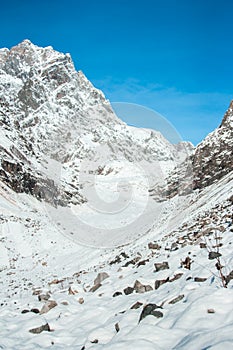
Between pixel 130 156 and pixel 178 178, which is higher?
pixel 130 156

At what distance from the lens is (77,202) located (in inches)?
2424

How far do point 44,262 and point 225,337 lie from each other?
733 inches

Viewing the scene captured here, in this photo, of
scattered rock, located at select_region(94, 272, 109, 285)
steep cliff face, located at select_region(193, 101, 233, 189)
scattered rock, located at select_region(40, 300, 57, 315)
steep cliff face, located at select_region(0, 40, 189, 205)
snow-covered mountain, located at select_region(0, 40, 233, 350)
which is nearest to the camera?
snow-covered mountain, located at select_region(0, 40, 233, 350)

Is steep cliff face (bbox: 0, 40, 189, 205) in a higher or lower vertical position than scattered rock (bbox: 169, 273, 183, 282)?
higher

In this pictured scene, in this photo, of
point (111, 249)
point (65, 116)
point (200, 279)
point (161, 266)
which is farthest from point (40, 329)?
point (65, 116)

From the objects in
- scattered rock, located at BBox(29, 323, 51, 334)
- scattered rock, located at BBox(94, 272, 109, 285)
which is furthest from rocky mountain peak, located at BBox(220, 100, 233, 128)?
scattered rock, located at BBox(29, 323, 51, 334)

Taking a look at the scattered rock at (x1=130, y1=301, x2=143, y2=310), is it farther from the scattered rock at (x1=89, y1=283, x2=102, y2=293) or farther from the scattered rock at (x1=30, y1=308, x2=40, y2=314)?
the scattered rock at (x1=89, y1=283, x2=102, y2=293)

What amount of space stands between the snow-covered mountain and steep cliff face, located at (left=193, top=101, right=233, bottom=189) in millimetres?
200

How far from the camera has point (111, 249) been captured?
828 inches

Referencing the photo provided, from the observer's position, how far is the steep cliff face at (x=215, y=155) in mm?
39344

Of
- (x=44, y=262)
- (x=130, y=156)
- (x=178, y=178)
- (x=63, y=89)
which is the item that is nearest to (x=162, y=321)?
(x=44, y=262)

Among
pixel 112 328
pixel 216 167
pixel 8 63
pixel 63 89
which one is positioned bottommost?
pixel 112 328

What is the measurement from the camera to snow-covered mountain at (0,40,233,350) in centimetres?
459

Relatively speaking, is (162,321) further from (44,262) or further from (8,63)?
(8,63)
